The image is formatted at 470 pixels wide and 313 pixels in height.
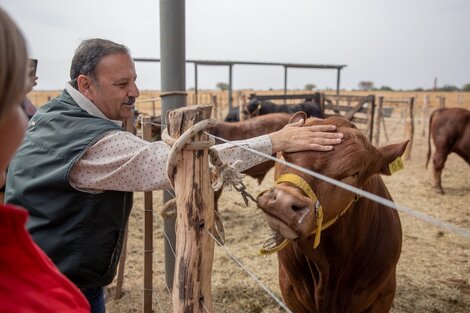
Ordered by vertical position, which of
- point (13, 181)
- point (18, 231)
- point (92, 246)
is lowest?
point (92, 246)

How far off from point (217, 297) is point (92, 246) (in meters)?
2.40

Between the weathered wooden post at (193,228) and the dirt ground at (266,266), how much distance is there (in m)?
0.81

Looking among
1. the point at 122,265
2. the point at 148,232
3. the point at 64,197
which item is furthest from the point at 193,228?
the point at 122,265

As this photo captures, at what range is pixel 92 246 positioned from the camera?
1595 mm

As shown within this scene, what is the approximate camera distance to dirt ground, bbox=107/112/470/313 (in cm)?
361

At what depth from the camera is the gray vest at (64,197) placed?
148 cm

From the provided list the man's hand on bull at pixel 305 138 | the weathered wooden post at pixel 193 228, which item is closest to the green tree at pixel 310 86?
the man's hand on bull at pixel 305 138

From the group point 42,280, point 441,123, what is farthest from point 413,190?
point 42,280

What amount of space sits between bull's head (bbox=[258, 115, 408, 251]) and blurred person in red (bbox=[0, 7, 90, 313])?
1028 mm

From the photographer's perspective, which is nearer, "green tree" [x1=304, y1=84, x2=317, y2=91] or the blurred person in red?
the blurred person in red

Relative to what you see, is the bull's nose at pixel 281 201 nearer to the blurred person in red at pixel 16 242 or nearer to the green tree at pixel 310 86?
the blurred person in red at pixel 16 242

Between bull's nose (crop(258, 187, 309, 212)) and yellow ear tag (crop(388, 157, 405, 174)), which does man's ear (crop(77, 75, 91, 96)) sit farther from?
yellow ear tag (crop(388, 157, 405, 174))

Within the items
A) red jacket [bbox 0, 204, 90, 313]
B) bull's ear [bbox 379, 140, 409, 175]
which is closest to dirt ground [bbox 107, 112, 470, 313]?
bull's ear [bbox 379, 140, 409, 175]

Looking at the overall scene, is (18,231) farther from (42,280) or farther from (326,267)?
(326,267)
